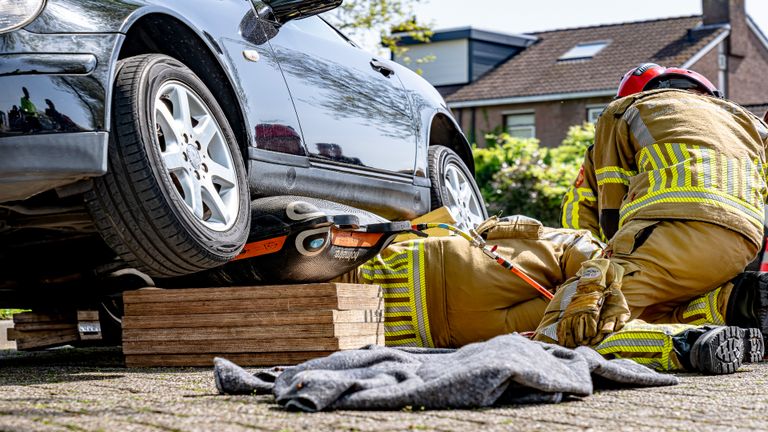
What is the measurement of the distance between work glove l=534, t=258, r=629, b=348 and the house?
2977 cm

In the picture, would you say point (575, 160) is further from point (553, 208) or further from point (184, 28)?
point (184, 28)

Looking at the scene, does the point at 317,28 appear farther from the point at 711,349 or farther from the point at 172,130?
the point at 711,349

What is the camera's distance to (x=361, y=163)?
5.57 m

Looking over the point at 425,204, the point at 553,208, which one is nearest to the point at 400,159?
the point at 425,204

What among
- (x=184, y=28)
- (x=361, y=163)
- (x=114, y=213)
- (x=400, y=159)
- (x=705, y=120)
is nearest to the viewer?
(x=114, y=213)

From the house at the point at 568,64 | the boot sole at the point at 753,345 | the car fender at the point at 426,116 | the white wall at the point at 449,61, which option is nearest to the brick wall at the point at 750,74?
the house at the point at 568,64

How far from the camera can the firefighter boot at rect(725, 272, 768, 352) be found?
466 cm

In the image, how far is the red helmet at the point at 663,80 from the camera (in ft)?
19.2

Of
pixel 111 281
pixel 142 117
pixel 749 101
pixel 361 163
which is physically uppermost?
pixel 142 117

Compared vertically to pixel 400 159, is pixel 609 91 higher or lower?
lower

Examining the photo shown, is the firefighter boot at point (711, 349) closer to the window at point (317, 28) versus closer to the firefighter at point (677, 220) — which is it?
the firefighter at point (677, 220)

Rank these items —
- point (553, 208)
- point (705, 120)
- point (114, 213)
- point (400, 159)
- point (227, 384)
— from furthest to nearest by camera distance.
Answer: point (553, 208) < point (400, 159) < point (705, 120) < point (114, 213) < point (227, 384)

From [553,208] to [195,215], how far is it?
13437 mm

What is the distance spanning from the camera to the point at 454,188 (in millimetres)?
6805
